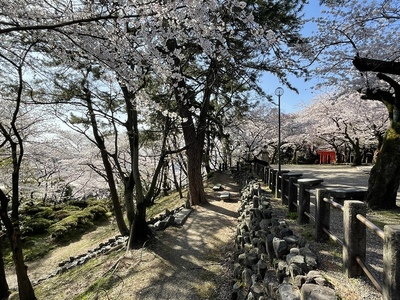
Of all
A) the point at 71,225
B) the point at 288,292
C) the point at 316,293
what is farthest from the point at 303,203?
the point at 71,225

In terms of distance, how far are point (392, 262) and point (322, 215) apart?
1673 mm

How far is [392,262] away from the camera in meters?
1.56

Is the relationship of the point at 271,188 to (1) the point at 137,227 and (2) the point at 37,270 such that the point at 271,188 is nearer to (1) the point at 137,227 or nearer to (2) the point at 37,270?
(1) the point at 137,227

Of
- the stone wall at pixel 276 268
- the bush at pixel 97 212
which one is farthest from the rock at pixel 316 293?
the bush at pixel 97 212

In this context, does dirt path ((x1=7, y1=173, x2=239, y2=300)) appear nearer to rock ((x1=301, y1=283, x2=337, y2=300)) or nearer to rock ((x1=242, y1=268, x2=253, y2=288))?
rock ((x1=242, y1=268, x2=253, y2=288))

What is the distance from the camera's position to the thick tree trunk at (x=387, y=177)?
5.31 metres

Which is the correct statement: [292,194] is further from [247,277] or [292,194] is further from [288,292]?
[288,292]

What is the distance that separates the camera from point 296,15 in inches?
232

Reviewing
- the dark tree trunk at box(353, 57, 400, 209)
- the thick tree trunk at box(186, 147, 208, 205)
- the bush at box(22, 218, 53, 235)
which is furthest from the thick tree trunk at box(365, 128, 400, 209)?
the bush at box(22, 218, 53, 235)

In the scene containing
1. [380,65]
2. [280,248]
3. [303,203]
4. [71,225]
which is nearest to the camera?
[280,248]

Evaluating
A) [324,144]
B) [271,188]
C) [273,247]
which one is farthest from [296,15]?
[324,144]

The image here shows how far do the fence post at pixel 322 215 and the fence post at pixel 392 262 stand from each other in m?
1.55

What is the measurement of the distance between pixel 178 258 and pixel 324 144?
95.8 feet

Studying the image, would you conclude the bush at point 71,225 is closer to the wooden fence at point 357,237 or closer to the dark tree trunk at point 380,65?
the wooden fence at point 357,237
